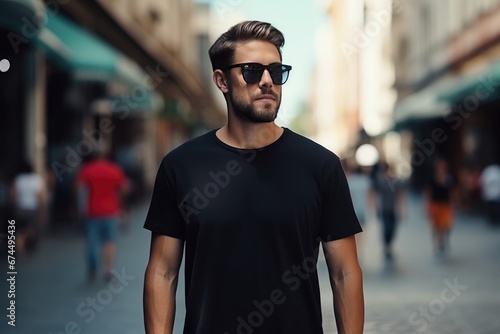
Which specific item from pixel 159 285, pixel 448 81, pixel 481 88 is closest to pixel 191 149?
pixel 159 285

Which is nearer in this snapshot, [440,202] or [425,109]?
[440,202]

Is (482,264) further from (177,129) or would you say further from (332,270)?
(177,129)

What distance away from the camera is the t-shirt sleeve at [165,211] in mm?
3305

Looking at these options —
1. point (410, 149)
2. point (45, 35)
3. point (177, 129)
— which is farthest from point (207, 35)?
point (45, 35)

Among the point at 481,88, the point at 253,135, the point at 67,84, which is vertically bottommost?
the point at 253,135

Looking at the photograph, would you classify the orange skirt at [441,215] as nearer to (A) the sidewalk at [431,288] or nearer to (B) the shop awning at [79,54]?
(A) the sidewalk at [431,288]

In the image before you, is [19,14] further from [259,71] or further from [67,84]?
[259,71]

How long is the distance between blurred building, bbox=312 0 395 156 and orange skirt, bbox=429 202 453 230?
4805 mm

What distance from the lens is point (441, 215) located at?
16625mm

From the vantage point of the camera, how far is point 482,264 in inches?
587

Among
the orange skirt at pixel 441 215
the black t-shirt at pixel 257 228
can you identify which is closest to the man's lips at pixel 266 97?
the black t-shirt at pixel 257 228

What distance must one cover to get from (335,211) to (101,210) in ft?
31.9

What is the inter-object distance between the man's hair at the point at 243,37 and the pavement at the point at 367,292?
16.0 feet

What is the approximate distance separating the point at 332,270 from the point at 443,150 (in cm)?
3937
